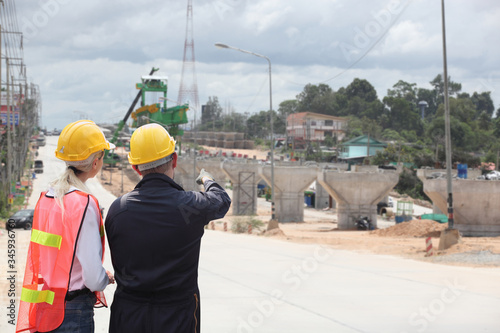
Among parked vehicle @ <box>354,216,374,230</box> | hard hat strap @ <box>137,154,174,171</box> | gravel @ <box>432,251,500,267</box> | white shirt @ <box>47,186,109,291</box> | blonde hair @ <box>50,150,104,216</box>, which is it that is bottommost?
parked vehicle @ <box>354,216,374,230</box>

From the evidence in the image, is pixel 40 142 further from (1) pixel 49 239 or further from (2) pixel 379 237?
(1) pixel 49 239

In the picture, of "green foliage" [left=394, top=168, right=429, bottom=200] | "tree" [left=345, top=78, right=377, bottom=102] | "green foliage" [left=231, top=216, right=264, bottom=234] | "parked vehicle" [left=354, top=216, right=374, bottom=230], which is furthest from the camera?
"tree" [left=345, top=78, right=377, bottom=102]

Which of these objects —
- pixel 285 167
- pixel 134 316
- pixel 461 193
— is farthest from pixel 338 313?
pixel 285 167

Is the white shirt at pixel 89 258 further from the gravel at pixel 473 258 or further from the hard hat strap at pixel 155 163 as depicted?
the gravel at pixel 473 258

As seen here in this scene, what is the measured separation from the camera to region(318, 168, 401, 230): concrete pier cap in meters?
43.7

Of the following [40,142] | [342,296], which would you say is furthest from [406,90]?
[342,296]

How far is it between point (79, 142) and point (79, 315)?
96 cm

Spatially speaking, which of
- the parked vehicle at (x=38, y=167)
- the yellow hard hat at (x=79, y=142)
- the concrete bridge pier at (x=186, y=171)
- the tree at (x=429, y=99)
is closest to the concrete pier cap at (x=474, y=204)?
the yellow hard hat at (x=79, y=142)

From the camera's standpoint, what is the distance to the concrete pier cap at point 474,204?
102 ft

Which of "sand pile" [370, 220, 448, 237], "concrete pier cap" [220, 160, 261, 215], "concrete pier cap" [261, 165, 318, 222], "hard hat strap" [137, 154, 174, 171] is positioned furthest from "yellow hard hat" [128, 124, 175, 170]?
"concrete pier cap" [220, 160, 261, 215]

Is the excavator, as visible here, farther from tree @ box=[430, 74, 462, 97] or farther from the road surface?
tree @ box=[430, 74, 462, 97]

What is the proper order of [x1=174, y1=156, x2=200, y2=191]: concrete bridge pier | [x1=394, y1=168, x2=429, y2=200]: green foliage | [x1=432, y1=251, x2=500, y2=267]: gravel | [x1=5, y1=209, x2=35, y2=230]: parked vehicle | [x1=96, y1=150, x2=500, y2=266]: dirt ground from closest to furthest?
[x1=432, y1=251, x2=500, y2=267]: gravel < [x1=96, y1=150, x2=500, y2=266]: dirt ground < [x1=5, y1=209, x2=35, y2=230]: parked vehicle < [x1=174, y1=156, x2=200, y2=191]: concrete bridge pier < [x1=394, y1=168, x2=429, y2=200]: green foliage

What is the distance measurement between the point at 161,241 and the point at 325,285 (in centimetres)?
815

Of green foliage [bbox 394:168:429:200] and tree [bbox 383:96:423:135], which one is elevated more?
tree [bbox 383:96:423:135]
